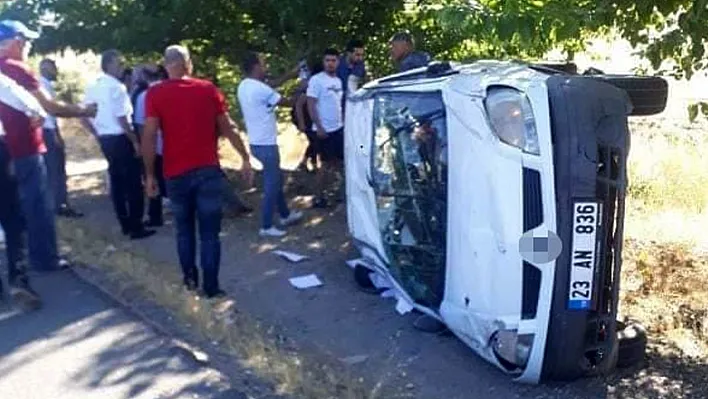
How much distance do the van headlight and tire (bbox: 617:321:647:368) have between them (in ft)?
4.38

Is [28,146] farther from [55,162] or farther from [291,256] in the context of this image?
[55,162]

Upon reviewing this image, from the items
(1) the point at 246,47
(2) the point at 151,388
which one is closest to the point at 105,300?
(2) the point at 151,388

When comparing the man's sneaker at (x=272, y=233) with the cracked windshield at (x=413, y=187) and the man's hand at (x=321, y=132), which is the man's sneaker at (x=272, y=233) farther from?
the cracked windshield at (x=413, y=187)

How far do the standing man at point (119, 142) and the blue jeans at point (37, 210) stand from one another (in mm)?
1440

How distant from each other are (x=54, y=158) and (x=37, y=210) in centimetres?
296

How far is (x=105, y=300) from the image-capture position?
7.45 meters

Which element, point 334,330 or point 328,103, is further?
point 328,103

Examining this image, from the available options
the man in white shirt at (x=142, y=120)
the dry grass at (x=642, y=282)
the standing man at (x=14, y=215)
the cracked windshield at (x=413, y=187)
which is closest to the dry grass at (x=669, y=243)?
the dry grass at (x=642, y=282)

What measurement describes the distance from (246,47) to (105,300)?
17.1ft

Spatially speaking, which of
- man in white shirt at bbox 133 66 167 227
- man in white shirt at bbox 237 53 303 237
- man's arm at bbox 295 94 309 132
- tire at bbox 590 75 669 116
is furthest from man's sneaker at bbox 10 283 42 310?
man's arm at bbox 295 94 309 132

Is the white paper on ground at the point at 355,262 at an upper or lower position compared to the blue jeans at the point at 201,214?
lower

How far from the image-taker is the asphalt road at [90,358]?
18.5 feet

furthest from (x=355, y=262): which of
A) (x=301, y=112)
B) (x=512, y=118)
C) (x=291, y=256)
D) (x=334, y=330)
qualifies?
(x=301, y=112)

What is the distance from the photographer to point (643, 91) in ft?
19.8
